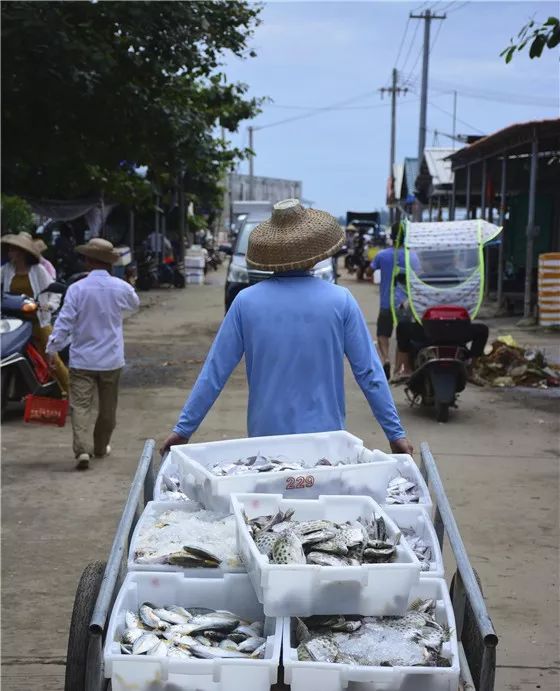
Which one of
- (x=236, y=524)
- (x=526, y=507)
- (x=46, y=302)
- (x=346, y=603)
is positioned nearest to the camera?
(x=346, y=603)

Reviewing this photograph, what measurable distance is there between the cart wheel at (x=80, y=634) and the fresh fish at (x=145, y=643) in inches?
→ 18.5

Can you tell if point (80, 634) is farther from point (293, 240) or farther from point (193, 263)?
point (193, 263)

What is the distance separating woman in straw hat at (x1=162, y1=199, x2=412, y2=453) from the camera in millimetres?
4156

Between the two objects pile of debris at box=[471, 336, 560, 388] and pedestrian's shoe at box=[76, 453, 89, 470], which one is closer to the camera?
pedestrian's shoe at box=[76, 453, 89, 470]

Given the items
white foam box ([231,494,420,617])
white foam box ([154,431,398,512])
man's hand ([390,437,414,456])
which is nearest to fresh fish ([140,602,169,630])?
white foam box ([231,494,420,617])

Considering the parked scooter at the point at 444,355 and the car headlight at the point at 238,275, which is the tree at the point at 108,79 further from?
the parked scooter at the point at 444,355

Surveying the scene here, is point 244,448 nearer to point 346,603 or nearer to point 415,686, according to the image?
point 346,603

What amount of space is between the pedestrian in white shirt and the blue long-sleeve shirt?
12.7 feet

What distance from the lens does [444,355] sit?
32.6ft

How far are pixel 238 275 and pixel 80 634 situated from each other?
44.9ft

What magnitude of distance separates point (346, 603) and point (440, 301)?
7.71m

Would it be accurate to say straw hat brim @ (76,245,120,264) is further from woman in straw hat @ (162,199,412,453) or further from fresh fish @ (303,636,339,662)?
fresh fish @ (303,636,339,662)

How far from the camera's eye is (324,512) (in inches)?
132

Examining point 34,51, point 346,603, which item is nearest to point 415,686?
point 346,603
